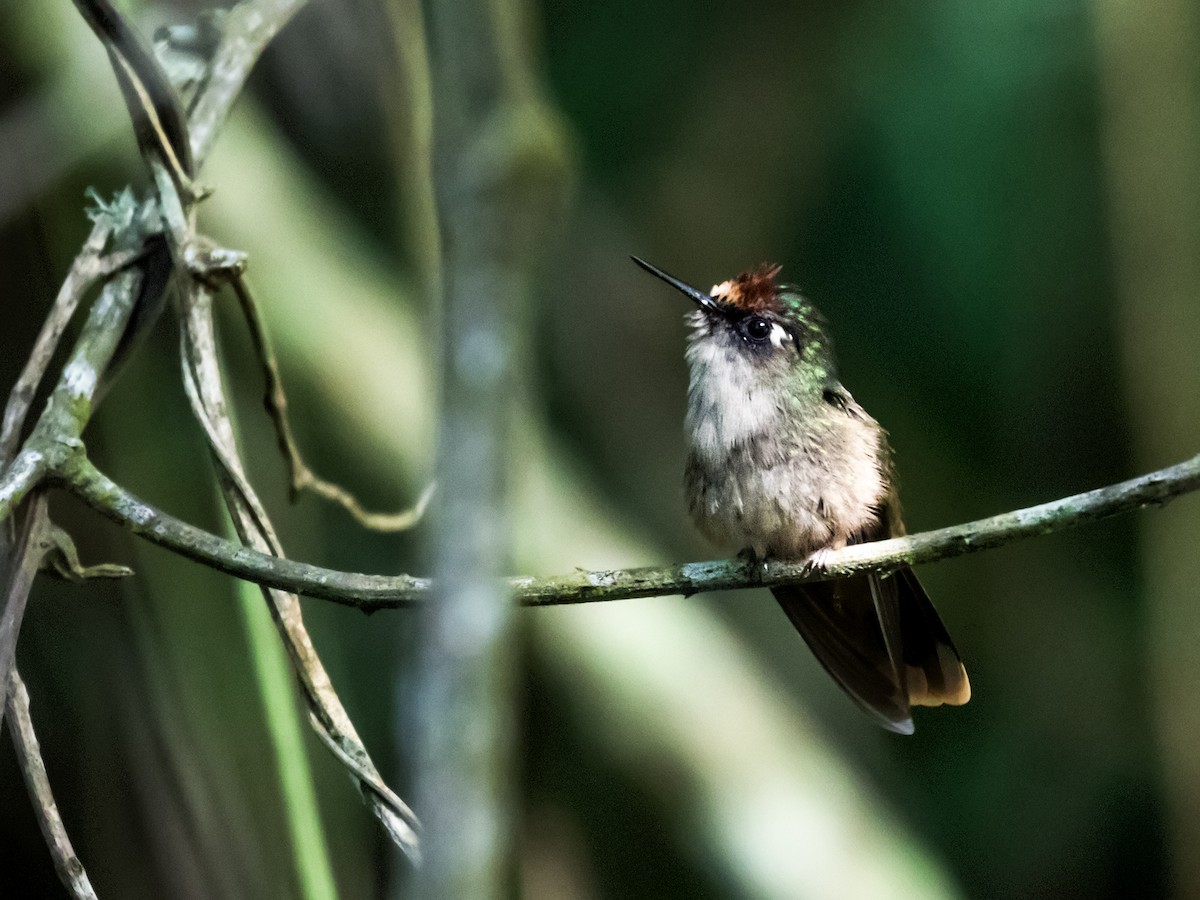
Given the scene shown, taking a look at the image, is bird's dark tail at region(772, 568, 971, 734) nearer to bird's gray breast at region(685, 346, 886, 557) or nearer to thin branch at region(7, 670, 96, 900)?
bird's gray breast at region(685, 346, 886, 557)

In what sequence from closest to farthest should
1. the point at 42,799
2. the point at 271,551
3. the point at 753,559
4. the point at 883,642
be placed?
the point at 42,799, the point at 271,551, the point at 753,559, the point at 883,642

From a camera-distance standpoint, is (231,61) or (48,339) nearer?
(48,339)

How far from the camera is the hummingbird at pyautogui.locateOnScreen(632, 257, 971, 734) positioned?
2.45 meters

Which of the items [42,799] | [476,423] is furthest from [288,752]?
[476,423]

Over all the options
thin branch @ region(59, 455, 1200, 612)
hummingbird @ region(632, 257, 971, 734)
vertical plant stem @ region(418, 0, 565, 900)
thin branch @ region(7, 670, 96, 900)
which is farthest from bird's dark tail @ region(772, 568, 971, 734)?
vertical plant stem @ region(418, 0, 565, 900)

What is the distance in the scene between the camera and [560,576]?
62.9 inches

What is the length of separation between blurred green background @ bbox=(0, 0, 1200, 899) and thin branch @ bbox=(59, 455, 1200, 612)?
938 mm

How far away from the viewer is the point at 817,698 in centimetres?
418

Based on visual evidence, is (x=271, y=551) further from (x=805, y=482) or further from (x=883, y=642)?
(x=883, y=642)

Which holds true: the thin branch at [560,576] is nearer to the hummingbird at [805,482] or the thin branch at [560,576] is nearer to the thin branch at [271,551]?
the thin branch at [271,551]

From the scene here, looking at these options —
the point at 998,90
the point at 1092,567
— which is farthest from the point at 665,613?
the point at 998,90

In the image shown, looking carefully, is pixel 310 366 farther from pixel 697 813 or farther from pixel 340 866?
pixel 697 813

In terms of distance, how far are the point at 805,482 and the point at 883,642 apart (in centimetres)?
51

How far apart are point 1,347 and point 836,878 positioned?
2.34 m
